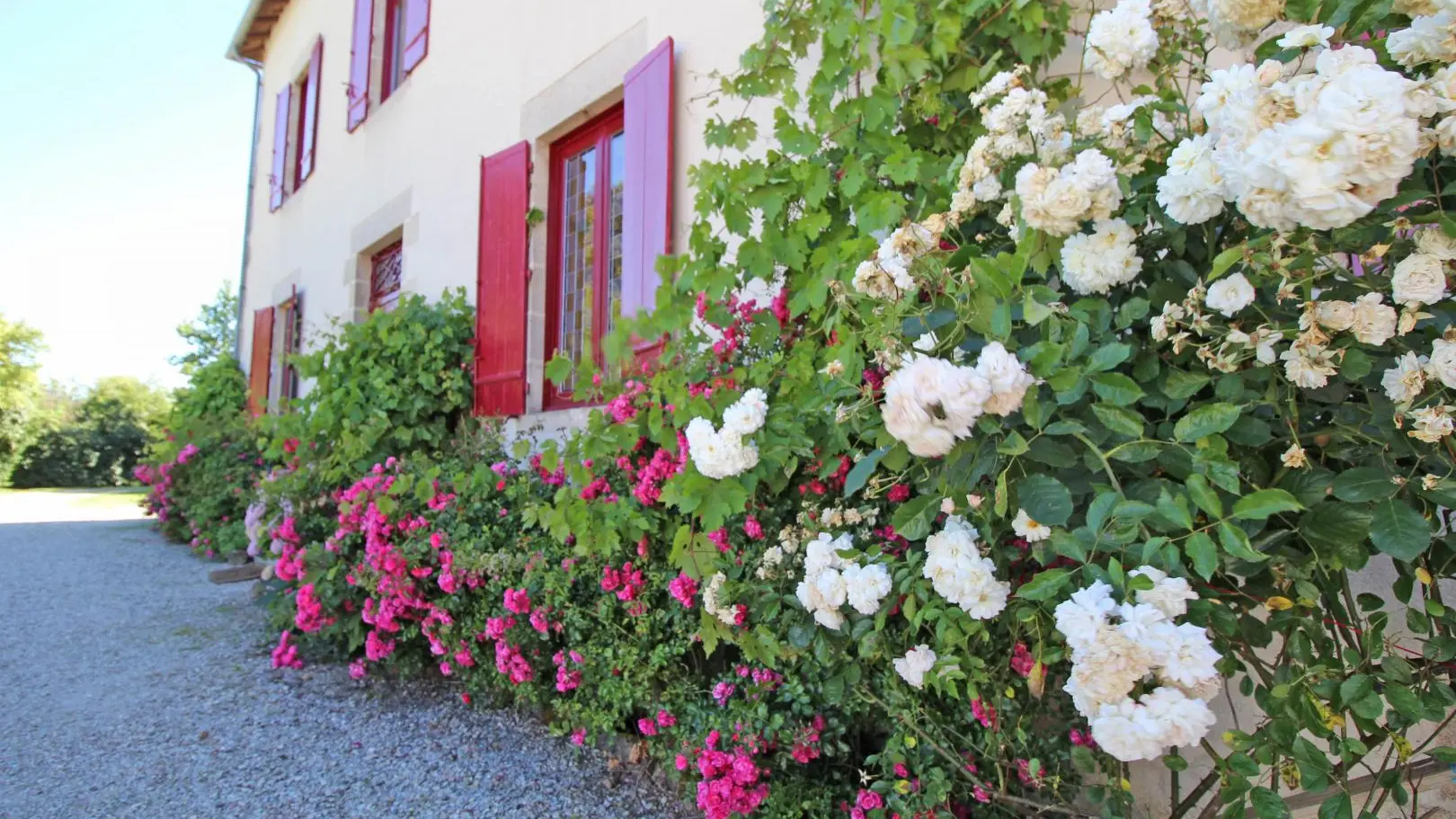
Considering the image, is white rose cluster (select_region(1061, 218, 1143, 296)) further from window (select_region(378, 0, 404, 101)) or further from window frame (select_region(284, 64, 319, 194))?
window frame (select_region(284, 64, 319, 194))

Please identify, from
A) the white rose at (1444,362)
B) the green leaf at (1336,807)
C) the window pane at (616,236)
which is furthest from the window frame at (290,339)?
the white rose at (1444,362)

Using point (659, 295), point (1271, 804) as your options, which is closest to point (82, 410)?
point (659, 295)

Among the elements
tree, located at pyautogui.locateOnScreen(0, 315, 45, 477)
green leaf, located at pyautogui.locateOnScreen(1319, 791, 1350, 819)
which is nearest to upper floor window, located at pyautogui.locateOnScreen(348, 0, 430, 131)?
green leaf, located at pyautogui.locateOnScreen(1319, 791, 1350, 819)

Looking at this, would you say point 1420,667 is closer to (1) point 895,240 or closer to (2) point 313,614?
(1) point 895,240

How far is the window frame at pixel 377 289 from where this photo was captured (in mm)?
6184

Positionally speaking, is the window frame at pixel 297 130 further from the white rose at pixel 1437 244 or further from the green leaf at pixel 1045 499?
the white rose at pixel 1437 244

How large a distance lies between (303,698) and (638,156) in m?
2.74

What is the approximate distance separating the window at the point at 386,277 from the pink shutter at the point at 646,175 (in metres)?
3.14

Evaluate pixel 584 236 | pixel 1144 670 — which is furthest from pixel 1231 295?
pixel 584 236

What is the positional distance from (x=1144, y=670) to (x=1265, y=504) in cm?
27

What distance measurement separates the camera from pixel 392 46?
6.75m

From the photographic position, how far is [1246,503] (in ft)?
3.49

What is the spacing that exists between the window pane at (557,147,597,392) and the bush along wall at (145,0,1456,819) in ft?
5.56

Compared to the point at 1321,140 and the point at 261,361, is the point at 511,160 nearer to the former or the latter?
the point at 1321,140
